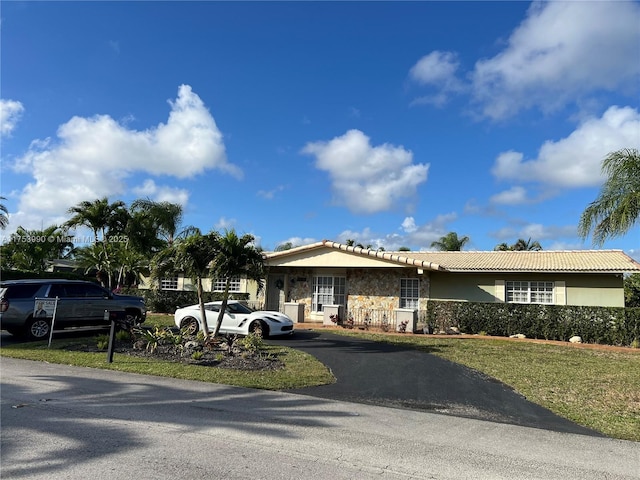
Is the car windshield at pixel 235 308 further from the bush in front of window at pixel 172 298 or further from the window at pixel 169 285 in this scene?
the window at pixel 169 285

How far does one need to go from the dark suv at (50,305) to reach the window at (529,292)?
1564 centimetres

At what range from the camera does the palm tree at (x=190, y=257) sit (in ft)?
41.1

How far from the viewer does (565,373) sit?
10.3 m

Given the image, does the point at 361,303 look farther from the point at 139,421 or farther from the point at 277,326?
the point at 139,421

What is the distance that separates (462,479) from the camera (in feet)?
14.1

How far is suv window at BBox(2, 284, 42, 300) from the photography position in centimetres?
1295

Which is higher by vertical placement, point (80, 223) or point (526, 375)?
point (80, 223)

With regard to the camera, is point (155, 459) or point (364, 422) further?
point (364, 422)

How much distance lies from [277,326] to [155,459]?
10407mm

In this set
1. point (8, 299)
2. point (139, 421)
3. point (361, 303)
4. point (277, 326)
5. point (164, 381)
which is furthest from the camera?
point (361, 303)

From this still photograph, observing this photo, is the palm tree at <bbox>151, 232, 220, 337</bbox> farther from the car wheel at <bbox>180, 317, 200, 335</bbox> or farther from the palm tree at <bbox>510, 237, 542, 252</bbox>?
the palm tree at <bbox>510, 237, 542, 252</bbox>

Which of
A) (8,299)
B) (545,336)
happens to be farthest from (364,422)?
(545,336)

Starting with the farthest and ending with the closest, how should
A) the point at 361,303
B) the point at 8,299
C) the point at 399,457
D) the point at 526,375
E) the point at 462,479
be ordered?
the point at 361,303, the point at 8,299, the point at 526,375, the point at 399,457, the point at 462,479

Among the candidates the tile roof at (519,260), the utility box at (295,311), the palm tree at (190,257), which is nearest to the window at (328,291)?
the utility box at (295,311)
